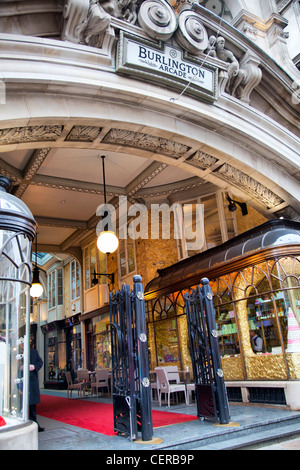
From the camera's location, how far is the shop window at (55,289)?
19.0m

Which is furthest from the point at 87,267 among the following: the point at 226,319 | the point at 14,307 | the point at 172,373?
the point at 14,307

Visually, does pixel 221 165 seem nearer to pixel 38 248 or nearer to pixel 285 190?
pixel 285 190

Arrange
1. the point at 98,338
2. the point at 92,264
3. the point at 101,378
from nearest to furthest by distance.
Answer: the point at 101,378 < the point at 98,338 < the point at 92,264

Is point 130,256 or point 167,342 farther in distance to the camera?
point 130,256

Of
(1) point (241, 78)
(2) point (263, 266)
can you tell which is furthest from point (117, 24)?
(2) point (263, 266)

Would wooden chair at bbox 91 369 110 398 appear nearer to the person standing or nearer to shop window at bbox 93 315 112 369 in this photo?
shop window at bbox 93 315 112 369

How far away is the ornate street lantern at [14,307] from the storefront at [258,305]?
446 centimetres

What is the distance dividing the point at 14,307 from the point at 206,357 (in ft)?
10.2

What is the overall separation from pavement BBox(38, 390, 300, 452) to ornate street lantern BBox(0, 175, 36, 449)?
1.18 m

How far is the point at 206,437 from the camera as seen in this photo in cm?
471

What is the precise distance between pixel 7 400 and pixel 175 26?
21.0 feet

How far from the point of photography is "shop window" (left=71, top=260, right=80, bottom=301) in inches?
663

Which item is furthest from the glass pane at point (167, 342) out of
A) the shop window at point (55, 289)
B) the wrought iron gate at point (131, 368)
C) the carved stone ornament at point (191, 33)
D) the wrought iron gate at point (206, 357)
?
the shop window at point (55, 289)

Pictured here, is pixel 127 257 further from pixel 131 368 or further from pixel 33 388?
pixel 131 368
